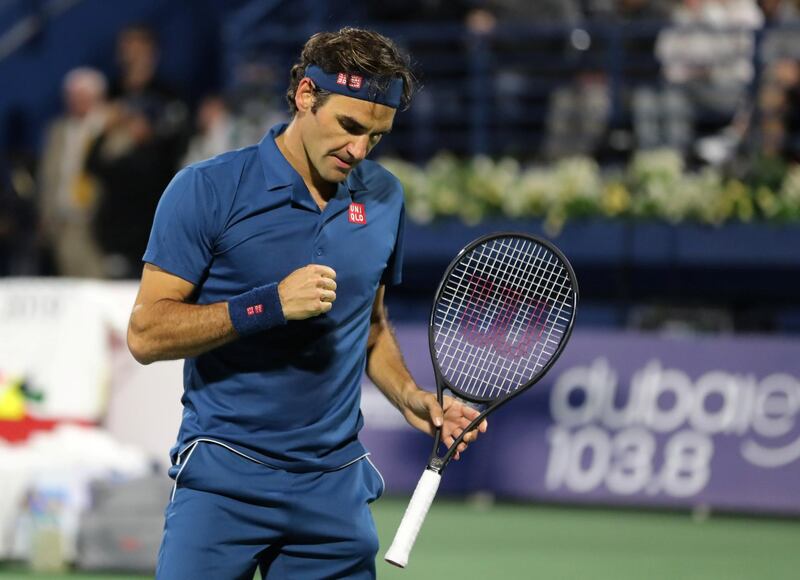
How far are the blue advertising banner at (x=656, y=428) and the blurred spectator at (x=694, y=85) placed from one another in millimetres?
2392

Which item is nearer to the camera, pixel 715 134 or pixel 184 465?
pixel 184 465

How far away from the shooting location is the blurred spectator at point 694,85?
38.3 ft

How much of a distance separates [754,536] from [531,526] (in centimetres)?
126

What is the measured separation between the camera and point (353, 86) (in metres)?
3.69

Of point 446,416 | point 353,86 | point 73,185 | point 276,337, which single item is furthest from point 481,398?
point 73,185

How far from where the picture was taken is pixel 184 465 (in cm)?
371

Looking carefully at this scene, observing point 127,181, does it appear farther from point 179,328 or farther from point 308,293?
point 308,293

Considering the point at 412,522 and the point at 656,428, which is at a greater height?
the point at 412,522

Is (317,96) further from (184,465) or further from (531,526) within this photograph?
(531,526)

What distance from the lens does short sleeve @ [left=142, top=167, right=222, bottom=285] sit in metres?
3.58

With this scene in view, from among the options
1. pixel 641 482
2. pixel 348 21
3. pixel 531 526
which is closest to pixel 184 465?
pixel 531 526

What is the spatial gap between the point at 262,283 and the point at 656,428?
20.9ft

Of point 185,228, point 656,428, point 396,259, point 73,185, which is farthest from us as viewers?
point 73,185

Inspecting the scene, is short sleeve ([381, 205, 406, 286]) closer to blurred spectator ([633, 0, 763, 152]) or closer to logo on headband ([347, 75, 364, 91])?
logo on headband ([347, 75, 364, 91])
